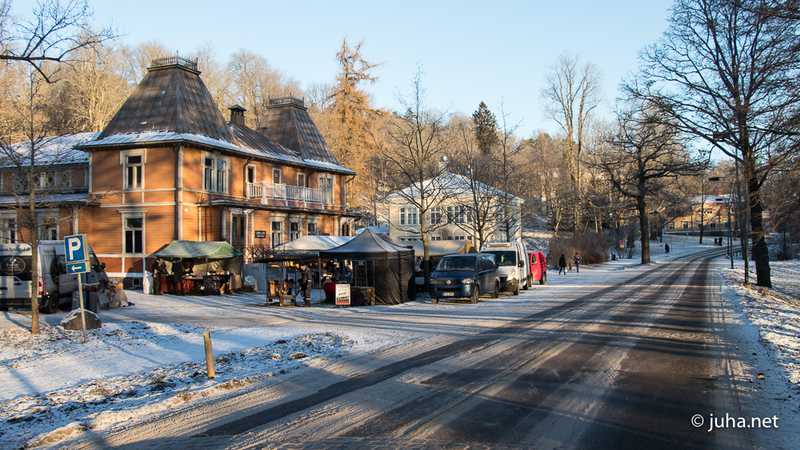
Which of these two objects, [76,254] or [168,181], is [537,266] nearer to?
[168,181]

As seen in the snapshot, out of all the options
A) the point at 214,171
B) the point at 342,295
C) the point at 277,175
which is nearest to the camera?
the point at 342,295

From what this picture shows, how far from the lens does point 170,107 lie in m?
31.3

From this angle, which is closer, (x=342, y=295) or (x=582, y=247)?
(x=342, y=295)

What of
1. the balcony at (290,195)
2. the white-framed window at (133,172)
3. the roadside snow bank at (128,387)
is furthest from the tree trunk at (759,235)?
the white-framed window at (133,172)

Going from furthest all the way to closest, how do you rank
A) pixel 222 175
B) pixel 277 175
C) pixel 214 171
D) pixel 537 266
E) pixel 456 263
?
pixel 277 175
pixel 537 266
pixel 222 175
pixel 214 171
pixel 456 263

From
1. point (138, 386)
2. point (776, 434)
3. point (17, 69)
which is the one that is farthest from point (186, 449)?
point (17, 69)

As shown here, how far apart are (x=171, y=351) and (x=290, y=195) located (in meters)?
24.5

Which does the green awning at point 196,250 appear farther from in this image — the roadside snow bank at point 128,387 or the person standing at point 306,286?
the roadside snow bank at point 128,387

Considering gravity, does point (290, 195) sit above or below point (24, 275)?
above

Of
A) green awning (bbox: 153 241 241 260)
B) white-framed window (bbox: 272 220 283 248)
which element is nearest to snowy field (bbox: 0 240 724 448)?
green awning (bbox: 153 241 241 260)

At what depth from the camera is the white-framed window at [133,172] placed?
30.5 metres

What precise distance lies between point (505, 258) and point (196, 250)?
14.1m

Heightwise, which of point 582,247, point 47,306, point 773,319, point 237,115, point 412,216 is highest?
point 237,115

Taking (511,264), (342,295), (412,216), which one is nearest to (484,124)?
(412,216)
